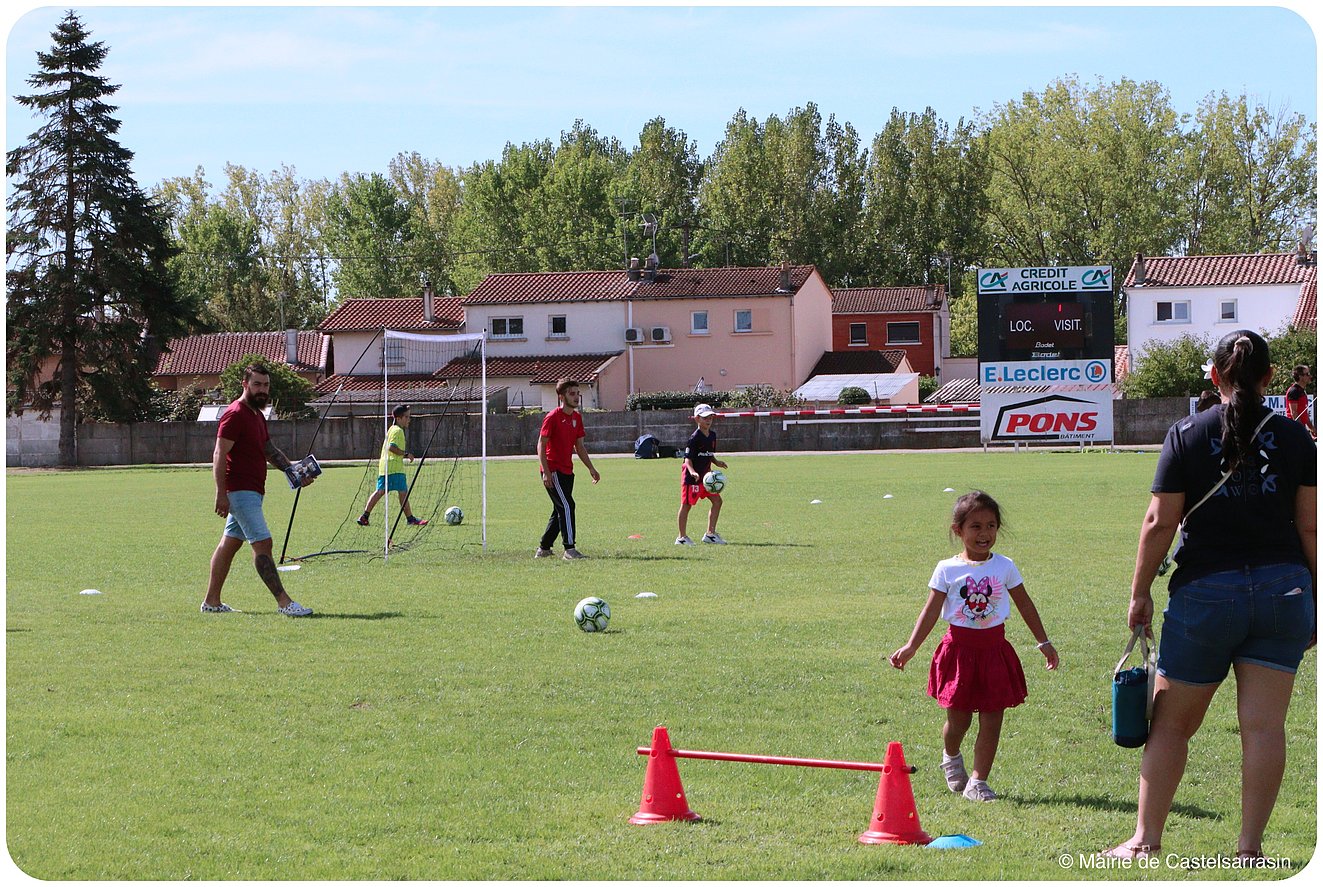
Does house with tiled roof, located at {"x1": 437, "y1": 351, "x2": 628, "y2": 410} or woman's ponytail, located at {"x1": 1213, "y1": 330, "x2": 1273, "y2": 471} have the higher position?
house with tiled roof, located at {"x1": 437, "y1": 351, "x2": 628, "y2": 410}

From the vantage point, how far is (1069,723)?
7.84 meters

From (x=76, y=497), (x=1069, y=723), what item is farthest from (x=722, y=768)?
(x=76, y=497)

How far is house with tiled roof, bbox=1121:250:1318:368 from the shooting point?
6662cm

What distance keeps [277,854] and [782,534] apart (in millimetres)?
14249

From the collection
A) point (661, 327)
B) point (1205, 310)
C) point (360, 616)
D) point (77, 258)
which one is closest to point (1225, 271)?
point (1205, 310)

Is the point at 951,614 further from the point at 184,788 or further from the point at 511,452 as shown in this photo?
the point at 511,452

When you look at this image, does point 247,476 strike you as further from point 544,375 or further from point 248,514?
point 544,375

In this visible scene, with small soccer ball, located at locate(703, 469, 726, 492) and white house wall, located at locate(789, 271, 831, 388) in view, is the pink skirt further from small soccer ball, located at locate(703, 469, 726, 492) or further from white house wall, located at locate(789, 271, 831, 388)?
white house wall, located at locate(789, 271, 831, 388)

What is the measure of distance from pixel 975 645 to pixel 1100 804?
0.84 metres

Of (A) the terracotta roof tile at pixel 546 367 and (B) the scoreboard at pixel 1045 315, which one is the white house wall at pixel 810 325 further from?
(B) the scoreboard at pixel 1045 315

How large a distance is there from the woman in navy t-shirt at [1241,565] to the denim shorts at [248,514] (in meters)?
8.33

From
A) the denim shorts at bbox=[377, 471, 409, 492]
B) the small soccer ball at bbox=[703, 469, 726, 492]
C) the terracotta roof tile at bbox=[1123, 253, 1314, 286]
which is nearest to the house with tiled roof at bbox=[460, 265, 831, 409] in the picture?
the terracotta roof tile at bbox=[1123, 253, 1314, 286]

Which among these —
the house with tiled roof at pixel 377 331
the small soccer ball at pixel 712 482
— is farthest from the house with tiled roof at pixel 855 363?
the small soccer ball at pixel 712 482
